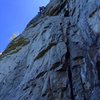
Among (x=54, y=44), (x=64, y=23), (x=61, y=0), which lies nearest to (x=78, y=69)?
(x=54, y=44)

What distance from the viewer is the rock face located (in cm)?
1836

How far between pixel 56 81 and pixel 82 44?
3535mm

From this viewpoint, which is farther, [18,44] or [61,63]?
[18,44]

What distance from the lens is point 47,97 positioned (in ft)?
62.8

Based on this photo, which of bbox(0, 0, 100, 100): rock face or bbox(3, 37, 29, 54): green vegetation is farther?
bbox(3, 37, 29, 54): green vegetation

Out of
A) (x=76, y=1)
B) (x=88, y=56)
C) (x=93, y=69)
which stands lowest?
(x=93, y=69)

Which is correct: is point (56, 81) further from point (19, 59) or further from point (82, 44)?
point (19, 59)

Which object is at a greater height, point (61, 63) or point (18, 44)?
point (18, 44)

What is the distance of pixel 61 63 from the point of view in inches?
830

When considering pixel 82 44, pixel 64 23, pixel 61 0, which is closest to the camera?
pixel 82 44

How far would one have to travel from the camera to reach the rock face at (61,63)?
18359 mm

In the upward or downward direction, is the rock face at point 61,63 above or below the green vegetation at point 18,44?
below

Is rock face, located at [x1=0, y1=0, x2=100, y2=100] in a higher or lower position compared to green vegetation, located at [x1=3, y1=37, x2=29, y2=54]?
lower

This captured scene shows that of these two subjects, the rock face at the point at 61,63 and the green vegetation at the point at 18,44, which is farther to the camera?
the green vegetation at the point at 18,44
